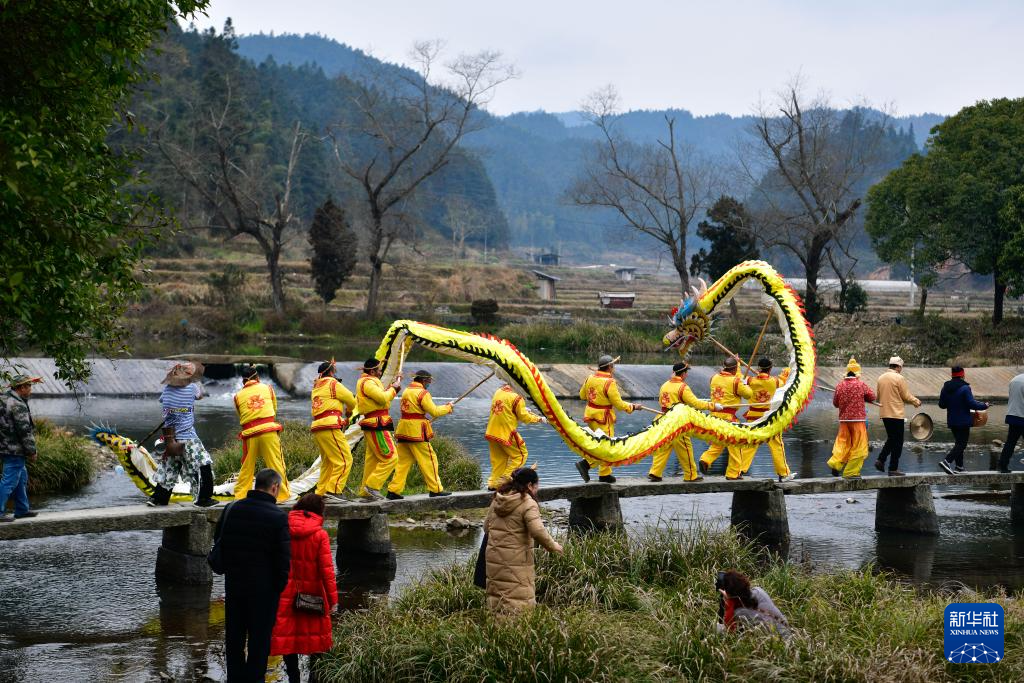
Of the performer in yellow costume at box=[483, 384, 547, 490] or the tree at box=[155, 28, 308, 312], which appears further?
the tree at box=[155, 28, 308, 312]

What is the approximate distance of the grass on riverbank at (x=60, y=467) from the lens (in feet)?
61.7

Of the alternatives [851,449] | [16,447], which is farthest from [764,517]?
[16,447]

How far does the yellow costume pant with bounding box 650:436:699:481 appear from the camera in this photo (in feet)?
51.3

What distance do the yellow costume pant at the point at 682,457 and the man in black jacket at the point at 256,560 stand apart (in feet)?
26.5

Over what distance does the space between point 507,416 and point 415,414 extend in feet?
3.62

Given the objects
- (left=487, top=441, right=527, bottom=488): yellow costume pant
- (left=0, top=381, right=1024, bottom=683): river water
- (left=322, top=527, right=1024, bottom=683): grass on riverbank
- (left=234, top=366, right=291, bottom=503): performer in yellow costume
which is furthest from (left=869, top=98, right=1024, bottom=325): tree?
(left=234, top=366, right=291, bottom=503): performer in yellow costume

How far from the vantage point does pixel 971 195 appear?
139 feet

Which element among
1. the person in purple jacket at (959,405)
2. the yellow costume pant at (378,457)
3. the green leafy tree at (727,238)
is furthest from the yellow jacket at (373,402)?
the green leafy tree at (727,238)

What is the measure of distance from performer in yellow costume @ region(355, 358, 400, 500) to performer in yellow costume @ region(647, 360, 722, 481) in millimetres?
3875

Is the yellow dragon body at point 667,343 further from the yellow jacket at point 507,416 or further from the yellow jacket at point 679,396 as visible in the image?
the yellow jacket at point 679,396

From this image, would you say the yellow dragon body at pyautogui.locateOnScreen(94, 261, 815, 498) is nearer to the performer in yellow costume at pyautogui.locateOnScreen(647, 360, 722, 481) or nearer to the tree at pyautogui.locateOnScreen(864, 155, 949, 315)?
the performer in yellow costume at pyautogui.locateOnScreen(647, 360, 722, 481)

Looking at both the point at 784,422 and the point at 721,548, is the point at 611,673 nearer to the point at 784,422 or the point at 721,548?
the point at 721,548

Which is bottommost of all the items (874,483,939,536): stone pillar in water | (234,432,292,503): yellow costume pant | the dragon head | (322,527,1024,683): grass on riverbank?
(874,483,939,536): stone pillar in water

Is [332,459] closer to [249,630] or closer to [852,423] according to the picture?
[249,630]
